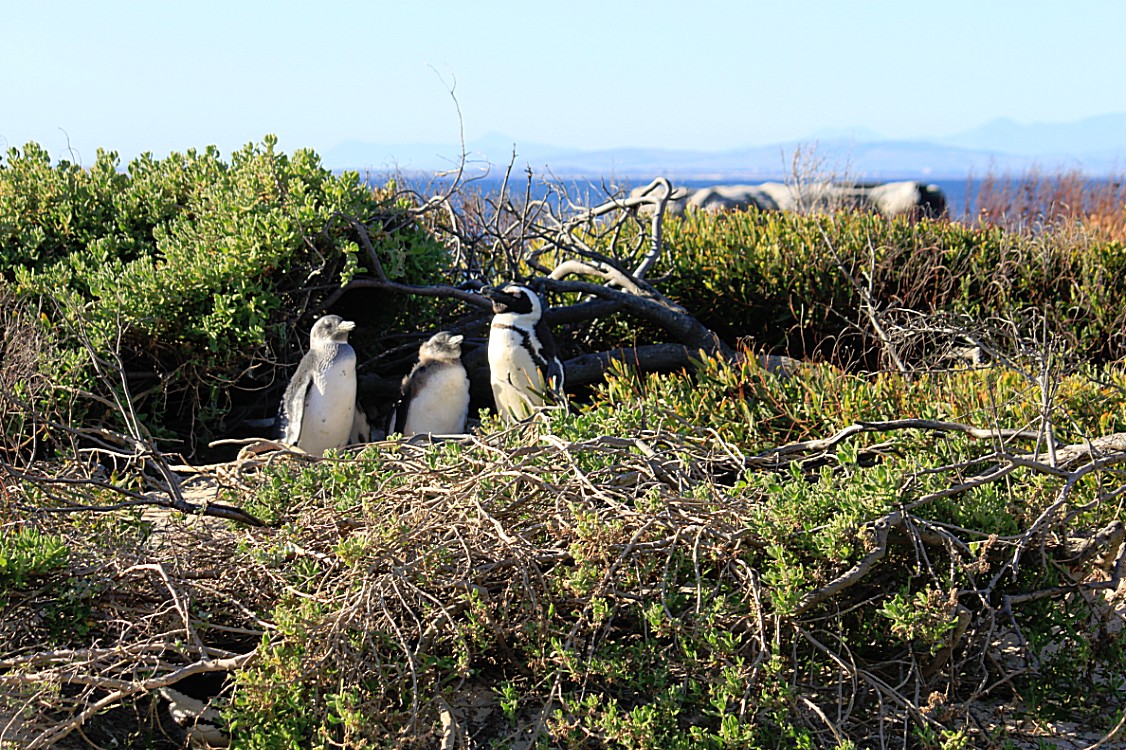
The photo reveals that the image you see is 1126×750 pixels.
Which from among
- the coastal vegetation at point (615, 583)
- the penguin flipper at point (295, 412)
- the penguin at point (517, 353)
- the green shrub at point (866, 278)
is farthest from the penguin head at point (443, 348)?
the green shrub at point (866, 278)

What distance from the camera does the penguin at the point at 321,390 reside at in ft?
18.5

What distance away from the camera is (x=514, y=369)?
5949 millimetres

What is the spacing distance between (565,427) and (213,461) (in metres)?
2.99

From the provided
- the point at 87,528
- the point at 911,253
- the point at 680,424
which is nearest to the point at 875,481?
the point at 680,424

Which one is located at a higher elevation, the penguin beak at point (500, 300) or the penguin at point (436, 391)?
the penguin beak at point (500, 300)

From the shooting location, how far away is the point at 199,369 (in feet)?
19.3

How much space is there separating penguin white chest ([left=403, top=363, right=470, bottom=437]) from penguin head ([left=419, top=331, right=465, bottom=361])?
6 centimetres

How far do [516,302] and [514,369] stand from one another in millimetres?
378

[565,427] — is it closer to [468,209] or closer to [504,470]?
[504,470]

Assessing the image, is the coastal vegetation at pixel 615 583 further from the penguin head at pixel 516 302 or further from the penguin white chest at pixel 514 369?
the penguin head at pixel 516 302

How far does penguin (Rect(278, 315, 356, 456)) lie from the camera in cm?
564

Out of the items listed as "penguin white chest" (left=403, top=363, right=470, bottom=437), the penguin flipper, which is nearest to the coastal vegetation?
the penguin flipper

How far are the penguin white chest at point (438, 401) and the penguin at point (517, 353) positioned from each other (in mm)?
218

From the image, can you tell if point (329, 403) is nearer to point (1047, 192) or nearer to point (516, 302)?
point (516, 302)
